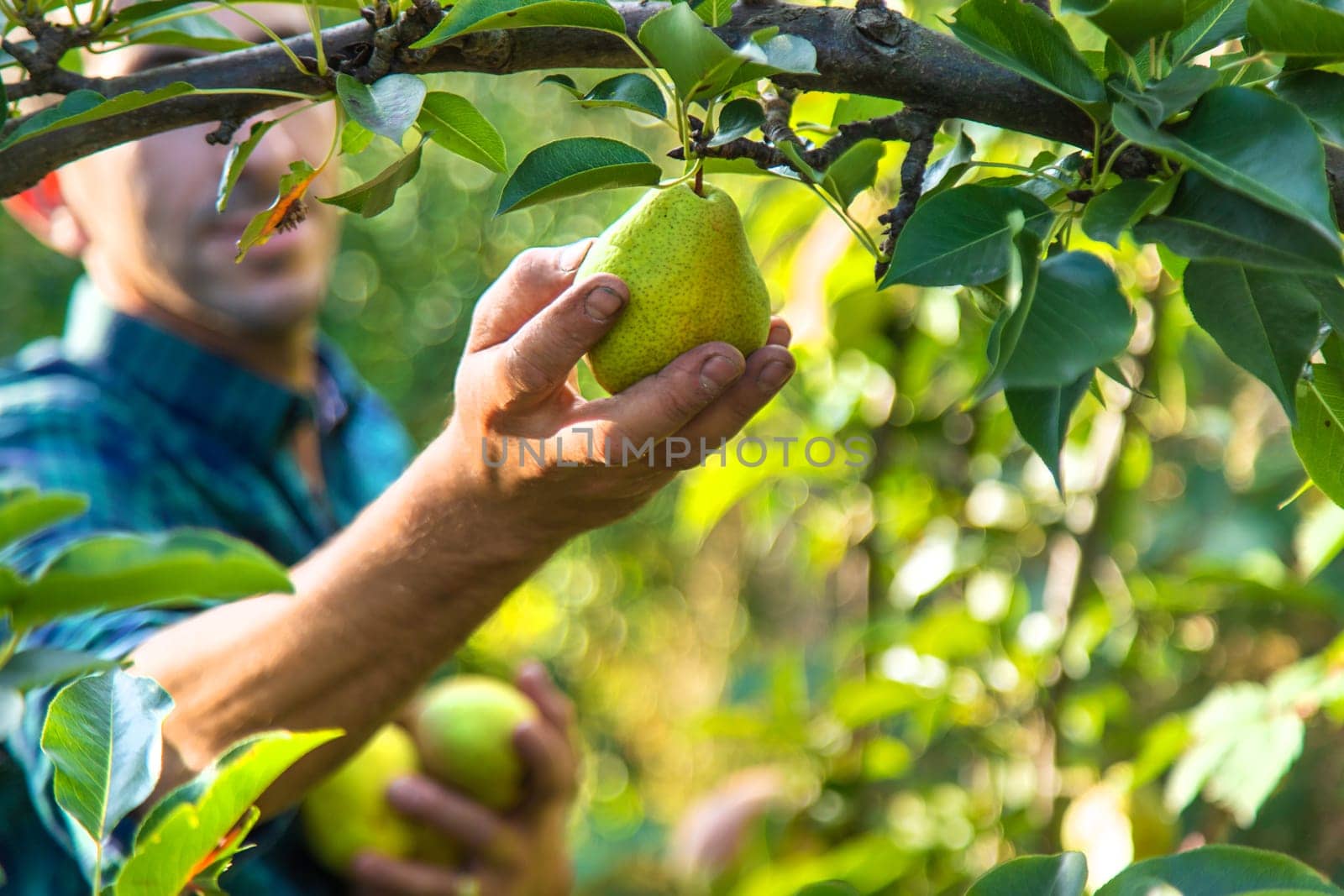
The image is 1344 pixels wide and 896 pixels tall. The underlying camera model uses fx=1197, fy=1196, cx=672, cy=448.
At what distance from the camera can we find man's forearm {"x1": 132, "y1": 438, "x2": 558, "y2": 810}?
26.0 inches

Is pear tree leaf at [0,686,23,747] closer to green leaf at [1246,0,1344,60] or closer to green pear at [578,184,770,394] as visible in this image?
green pear at [578,184,770,394]

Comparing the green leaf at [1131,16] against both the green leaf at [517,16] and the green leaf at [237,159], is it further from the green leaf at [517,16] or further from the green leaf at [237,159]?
the green leaf at [237,159]

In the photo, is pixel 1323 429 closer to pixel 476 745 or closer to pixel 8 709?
pixel 8 709

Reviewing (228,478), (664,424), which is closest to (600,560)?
(228,478)

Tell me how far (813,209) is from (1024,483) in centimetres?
35

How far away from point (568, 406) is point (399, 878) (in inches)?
26.1

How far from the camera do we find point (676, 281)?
0.55m

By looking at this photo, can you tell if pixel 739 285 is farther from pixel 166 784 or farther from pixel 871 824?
pixel 871 824

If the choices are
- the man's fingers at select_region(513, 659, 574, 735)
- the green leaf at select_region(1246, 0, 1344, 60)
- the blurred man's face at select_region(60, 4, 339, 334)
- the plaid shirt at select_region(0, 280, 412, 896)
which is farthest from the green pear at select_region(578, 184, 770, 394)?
the man's fingers at select_region(513, 659, 574, 735)

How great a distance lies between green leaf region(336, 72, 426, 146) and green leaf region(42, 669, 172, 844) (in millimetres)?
231

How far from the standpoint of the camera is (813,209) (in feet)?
3.67

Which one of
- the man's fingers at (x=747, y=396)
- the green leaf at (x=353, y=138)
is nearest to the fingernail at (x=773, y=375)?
the man's fingers at (x=747, y=396)

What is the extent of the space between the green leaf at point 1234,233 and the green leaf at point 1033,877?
22cm

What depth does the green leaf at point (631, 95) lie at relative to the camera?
48 centimetres
